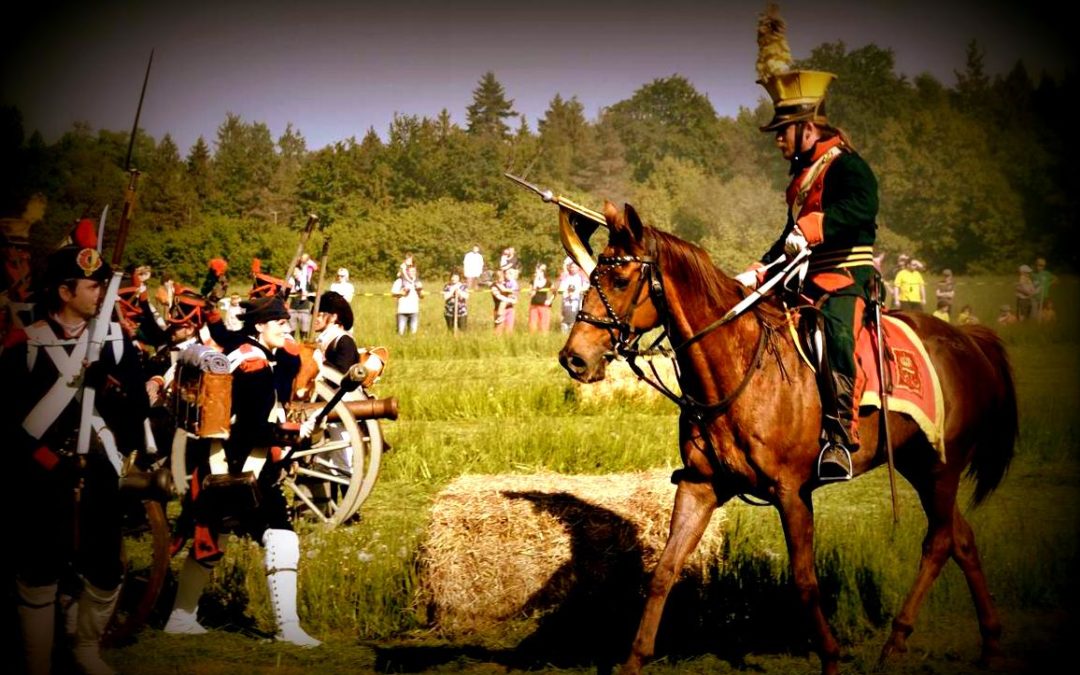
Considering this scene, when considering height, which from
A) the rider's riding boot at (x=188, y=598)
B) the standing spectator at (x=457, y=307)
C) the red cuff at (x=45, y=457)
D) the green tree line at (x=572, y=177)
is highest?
the green tree line at (x=572, y=177)

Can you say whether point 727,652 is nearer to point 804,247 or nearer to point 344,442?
point 804,247

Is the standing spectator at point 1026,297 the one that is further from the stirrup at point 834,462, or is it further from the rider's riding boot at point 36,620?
the rider's riding boot at point 36,620

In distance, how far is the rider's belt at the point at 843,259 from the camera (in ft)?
20.7

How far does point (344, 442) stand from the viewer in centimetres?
859

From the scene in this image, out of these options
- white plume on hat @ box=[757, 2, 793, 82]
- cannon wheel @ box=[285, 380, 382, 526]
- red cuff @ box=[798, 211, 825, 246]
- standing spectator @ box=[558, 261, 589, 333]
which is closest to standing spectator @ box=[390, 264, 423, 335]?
standing spectator @ box=[558, 261, 589, 333]

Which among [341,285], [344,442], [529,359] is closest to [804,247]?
[344,442]

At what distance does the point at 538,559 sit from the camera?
6.97 m

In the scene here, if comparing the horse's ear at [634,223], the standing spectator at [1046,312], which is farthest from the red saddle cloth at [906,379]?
the standing spectator at [1046,312]

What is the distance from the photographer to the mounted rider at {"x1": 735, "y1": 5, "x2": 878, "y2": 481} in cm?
588

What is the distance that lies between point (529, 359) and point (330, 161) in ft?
47.4

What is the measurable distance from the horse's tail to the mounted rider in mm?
1749

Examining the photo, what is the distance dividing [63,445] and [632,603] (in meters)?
4.03

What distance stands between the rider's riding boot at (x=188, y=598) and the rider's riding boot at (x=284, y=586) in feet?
1.92

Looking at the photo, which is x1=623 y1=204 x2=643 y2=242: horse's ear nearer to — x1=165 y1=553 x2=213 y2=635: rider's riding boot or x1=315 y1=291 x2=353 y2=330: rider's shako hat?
x1=165 y1=553 x2=213 y2=635: rider's riding boot
